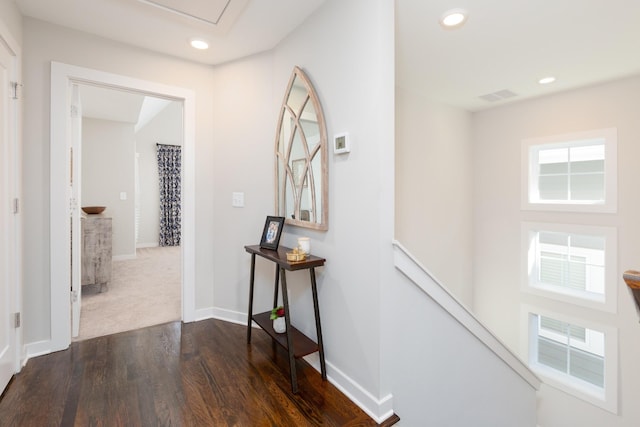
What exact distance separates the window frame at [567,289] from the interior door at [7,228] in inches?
184

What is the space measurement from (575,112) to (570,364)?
280 centimetres

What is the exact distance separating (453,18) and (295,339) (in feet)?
Result: 7.65

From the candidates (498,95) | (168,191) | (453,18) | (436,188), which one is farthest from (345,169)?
(168,191)

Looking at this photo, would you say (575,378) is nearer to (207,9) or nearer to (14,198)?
(207,9)

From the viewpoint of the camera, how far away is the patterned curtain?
684 cm

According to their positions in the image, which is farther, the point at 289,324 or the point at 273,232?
the point at 273,232

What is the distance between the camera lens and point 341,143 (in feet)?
5.74

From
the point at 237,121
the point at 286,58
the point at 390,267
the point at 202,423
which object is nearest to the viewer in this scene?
the point at 202,423

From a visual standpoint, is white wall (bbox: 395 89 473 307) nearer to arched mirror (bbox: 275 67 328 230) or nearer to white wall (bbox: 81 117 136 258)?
arched mirror (bbox: 275 67 328 230)

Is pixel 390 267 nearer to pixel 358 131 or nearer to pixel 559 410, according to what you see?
pixel 358 131

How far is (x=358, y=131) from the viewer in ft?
5.47

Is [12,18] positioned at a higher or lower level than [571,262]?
higher

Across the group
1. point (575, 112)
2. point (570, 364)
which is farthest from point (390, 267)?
point (570, 364)

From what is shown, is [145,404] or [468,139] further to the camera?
[468,139]
